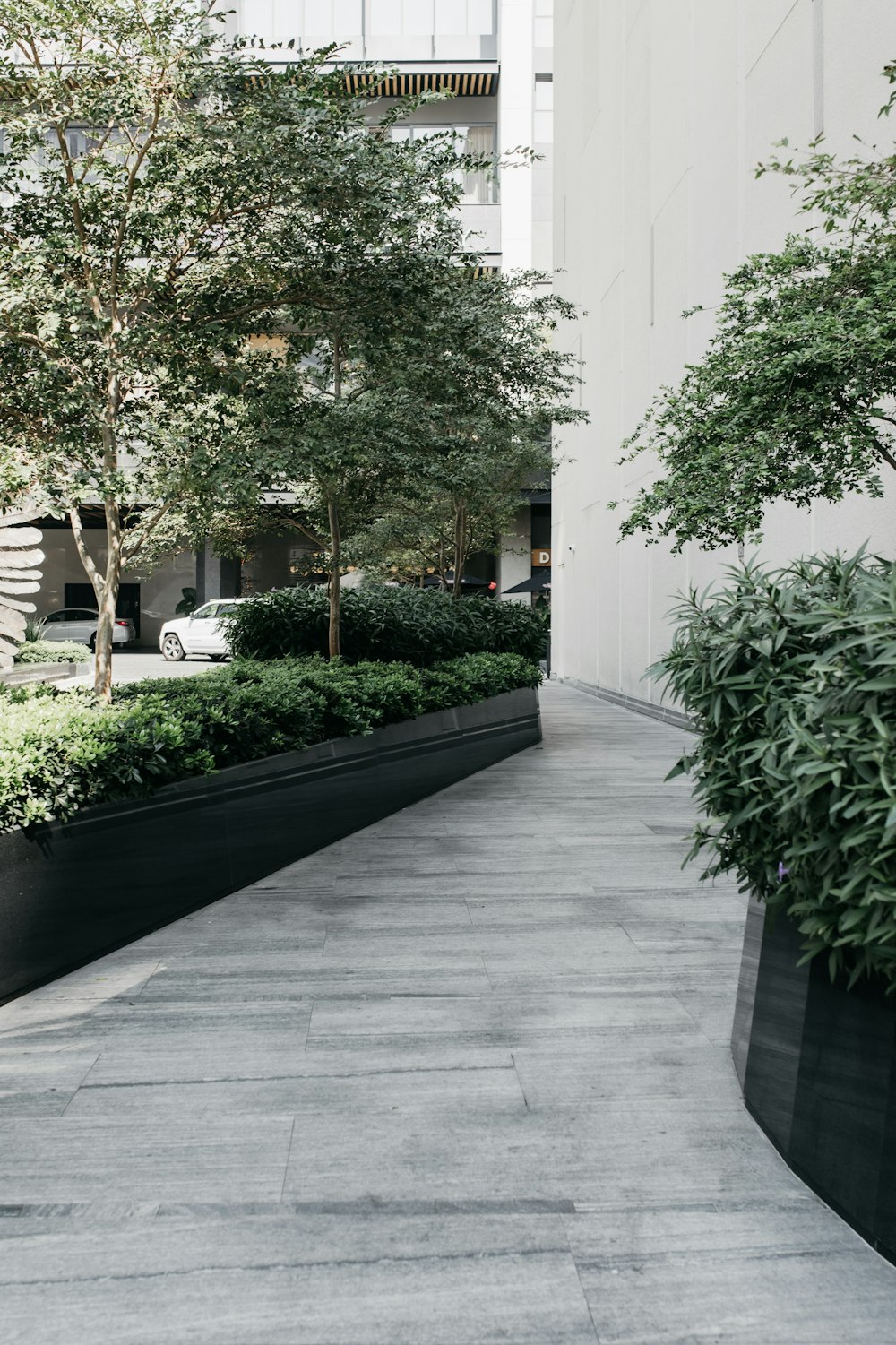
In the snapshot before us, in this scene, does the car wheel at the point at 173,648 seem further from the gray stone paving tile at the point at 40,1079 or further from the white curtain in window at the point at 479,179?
the gray stone paving tile at the point at 40,1079

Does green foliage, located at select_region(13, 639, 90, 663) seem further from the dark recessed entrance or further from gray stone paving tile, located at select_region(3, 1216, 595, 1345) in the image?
the dark recessed entrance

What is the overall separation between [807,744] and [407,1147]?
166 centimetres

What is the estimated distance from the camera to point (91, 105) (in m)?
6.03

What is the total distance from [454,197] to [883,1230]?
7218mm

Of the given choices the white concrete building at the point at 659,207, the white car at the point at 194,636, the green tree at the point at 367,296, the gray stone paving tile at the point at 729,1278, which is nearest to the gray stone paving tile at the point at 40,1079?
the gray stone paving tile at the point at 729,1278

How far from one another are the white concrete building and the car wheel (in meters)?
11.0

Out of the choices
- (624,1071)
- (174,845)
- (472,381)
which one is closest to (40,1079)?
(174,845)

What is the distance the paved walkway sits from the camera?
2219mm

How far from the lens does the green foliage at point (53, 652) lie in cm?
1731

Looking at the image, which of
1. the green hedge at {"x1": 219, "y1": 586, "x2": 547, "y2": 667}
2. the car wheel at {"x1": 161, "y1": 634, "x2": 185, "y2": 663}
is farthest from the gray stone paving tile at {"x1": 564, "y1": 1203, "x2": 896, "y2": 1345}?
the car wheel at {"x1": 161, "y1": 634, "x2": 185, "y2": 663}

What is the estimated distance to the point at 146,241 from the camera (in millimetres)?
6836

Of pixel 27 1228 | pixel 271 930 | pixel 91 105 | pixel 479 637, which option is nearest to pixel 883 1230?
pixel 27 1228

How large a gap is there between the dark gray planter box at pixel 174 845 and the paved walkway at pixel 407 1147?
0.54ft

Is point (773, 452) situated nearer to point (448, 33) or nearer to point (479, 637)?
point (479, 637)
